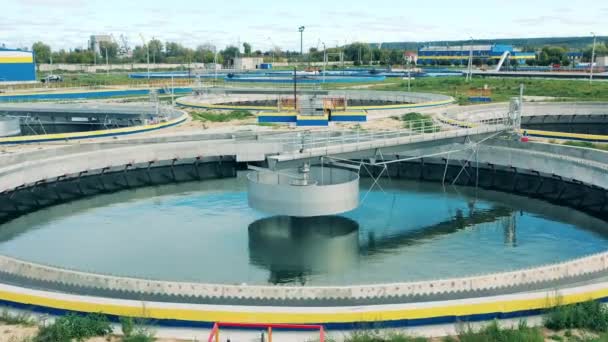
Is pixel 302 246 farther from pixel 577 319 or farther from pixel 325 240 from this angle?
pixel 577 319

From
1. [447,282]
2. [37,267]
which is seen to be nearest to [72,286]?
[37,267]

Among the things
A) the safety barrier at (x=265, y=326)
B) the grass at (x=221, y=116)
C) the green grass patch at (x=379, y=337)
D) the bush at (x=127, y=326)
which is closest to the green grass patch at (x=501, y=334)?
the green grass patch at (x=379, y=337)

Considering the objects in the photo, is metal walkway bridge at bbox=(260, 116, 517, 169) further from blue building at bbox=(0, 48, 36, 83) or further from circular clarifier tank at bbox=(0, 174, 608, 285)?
blue building at bbox=(0, 48, 36, 83)

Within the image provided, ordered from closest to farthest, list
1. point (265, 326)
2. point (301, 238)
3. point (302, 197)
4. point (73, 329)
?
point (73, 329), point (265, 326), point (302, 197), point (301, 238)

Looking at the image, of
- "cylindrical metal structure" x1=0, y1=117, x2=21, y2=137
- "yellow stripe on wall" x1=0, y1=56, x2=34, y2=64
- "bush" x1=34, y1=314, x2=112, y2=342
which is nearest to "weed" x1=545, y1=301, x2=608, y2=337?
"bush" x1=34, y1=314, x2=112, y2=342

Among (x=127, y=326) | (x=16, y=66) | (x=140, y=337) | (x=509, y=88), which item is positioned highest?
(x=16, y=66)

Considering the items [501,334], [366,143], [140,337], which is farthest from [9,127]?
[501,334]

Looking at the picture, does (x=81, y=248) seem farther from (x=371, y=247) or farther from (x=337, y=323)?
(x=337, y=323)
